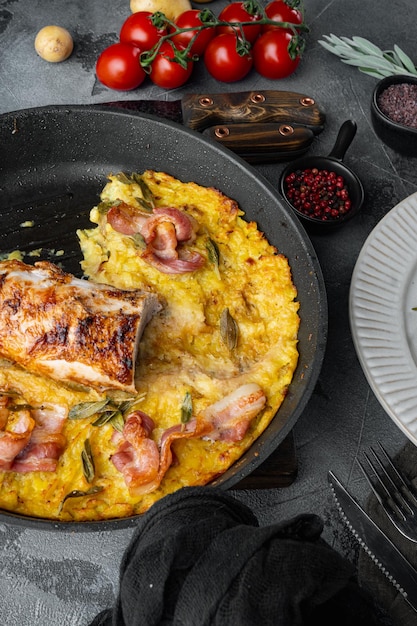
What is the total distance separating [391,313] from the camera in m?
3.87

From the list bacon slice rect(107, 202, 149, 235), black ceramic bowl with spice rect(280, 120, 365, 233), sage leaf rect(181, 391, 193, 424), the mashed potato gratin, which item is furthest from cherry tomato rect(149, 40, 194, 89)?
sage leaf rect(181, 391, 193, 424)

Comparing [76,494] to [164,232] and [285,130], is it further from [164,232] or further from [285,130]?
[285,130]

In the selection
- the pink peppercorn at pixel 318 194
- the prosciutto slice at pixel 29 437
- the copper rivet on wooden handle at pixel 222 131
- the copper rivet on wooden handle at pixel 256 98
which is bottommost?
the prosciutto slice at pixel 29 437

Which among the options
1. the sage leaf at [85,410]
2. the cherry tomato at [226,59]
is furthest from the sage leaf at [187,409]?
the cherry tomato at [226,59]

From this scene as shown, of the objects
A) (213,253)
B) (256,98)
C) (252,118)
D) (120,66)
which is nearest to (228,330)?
(213,253)

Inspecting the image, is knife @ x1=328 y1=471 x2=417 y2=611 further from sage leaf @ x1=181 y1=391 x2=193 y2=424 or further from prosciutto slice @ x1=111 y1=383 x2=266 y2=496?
sage leaf @ x1=181 y1=391 x2=193 y2=424

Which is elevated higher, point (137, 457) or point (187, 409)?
point (187, 409)

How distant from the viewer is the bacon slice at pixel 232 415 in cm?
331

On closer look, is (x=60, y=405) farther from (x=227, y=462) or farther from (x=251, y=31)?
(x=251, y=31)

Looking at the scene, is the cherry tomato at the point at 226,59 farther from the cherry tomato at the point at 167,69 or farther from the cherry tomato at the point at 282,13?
the cherry tomato at the point at 282,13

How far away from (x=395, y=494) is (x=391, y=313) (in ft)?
3.49

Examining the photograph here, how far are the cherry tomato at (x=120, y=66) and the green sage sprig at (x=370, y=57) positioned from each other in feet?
4.60

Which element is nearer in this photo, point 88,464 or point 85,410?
point 88,464

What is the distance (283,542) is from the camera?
2420 mm
